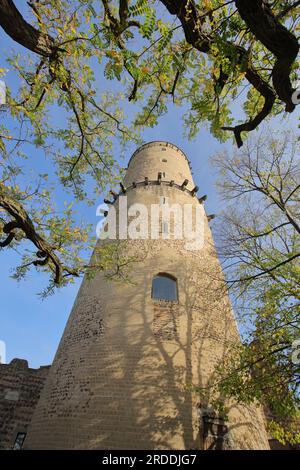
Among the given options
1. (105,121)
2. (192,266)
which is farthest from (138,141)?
(192,266)

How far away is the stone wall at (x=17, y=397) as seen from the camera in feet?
33.9

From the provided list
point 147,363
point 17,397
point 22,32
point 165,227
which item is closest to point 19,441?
point 17,397

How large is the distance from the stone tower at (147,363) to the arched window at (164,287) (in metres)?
0.03

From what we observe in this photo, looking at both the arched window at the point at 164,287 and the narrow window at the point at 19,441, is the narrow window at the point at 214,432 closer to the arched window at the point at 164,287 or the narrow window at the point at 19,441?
the arched window at the point at 164,287

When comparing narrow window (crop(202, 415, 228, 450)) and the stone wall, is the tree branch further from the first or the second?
the stone wall

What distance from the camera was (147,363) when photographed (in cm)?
746

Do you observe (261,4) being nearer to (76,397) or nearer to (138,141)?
(138,141)

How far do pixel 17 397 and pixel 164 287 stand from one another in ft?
24.3

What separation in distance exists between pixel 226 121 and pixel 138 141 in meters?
3.71

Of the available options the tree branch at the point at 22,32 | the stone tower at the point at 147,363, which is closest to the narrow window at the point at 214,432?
the stone tower at the point at 147,363

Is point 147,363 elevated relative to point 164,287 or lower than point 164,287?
lower

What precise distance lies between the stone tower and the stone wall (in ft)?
12.7

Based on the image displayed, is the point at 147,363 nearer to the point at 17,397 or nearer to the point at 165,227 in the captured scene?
the point at 165,227

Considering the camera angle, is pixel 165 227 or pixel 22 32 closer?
pixel 22 32
